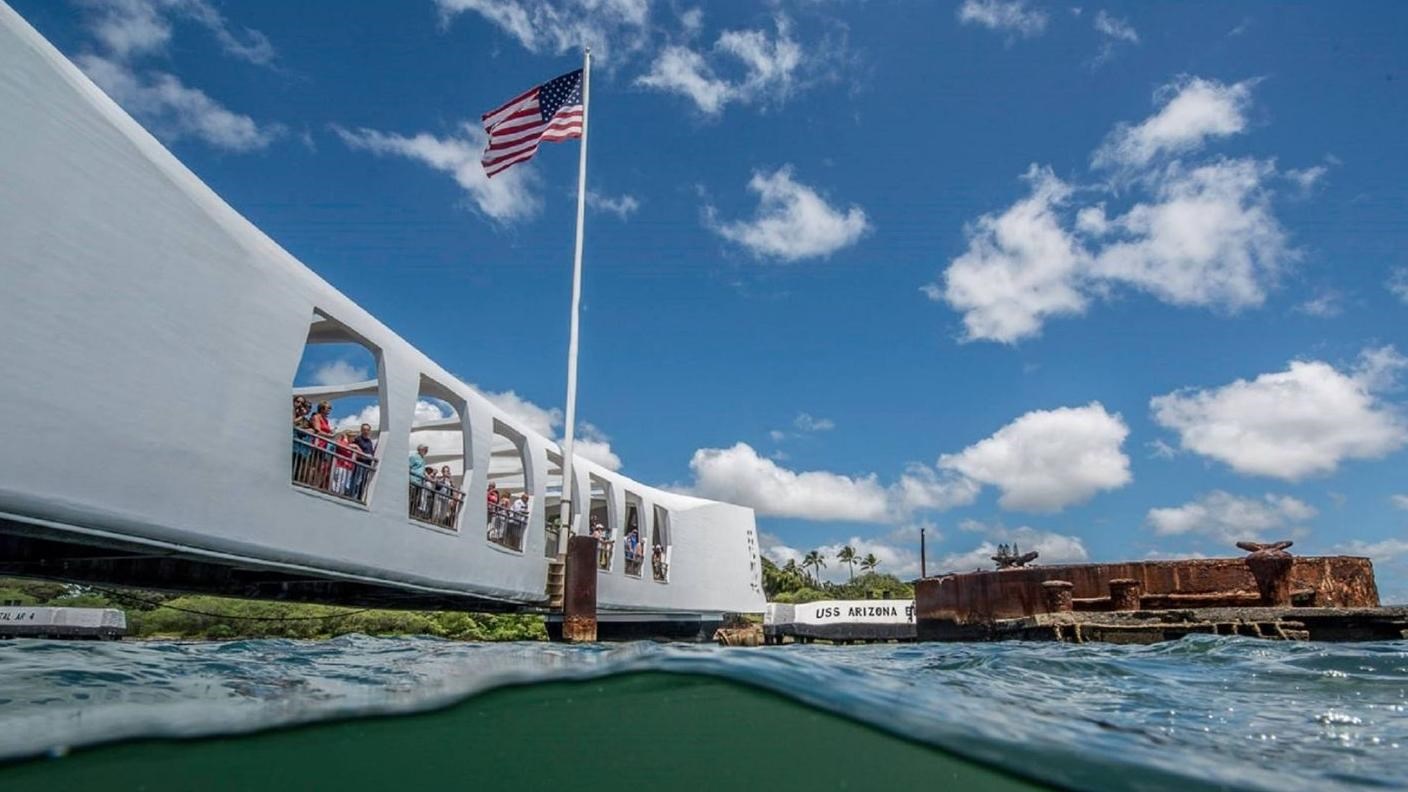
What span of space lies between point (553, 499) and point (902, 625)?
1393cm

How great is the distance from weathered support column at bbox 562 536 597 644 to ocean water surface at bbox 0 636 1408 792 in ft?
33.6

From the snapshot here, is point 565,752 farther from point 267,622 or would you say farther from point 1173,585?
point 267,622

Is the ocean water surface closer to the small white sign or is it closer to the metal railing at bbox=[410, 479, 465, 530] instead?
the metal railing at bbox=[410, 479, 465, 530]

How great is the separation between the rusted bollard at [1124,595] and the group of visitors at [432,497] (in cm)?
1290

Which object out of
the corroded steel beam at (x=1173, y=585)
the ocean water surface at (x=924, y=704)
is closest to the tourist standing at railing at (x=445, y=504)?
the ocean water surface at (x=924, y=704)

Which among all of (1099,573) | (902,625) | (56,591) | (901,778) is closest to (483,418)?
(1099,573)

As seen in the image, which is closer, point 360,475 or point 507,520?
point 360,475

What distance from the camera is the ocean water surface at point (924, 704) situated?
3846 mm

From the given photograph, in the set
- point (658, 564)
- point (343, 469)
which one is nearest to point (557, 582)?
point (343, 469)

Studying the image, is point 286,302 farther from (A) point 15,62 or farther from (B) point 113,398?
(A) point 15,62

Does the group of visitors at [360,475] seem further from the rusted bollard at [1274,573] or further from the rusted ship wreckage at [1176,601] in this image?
the rusted bollard at [1274,573]

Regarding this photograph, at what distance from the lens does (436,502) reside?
1667 cm

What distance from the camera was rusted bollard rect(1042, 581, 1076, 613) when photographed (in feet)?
51.9

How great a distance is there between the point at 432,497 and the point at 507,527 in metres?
3.39
